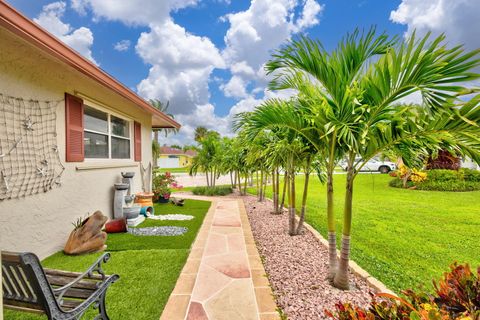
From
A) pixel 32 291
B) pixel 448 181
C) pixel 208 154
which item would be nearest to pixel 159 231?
pixel 32 291

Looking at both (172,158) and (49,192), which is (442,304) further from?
(172,158)

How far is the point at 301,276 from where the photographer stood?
9.72 ft

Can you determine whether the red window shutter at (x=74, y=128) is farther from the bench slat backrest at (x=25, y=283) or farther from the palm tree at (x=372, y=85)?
the palm tree at (x=372, y=85)

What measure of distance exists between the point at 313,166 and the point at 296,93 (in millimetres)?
1927

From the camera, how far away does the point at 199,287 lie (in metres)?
2.66

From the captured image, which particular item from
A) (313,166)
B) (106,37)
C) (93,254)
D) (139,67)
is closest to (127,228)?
(93,254)

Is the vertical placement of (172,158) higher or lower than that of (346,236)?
higher

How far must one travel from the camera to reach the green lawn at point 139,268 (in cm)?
228

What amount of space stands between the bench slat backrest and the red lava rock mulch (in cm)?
199

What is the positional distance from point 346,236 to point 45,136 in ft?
14.5

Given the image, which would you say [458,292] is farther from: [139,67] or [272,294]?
[139,67]

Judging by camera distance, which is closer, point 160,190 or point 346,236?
point 346,236

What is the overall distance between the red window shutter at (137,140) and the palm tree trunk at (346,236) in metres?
6.13

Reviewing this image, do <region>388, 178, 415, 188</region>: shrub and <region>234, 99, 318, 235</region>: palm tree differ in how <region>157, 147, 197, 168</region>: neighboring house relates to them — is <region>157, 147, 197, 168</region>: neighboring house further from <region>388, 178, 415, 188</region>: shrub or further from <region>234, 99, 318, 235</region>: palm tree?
<region>234, 99, 318, 235</region>: palm tree
